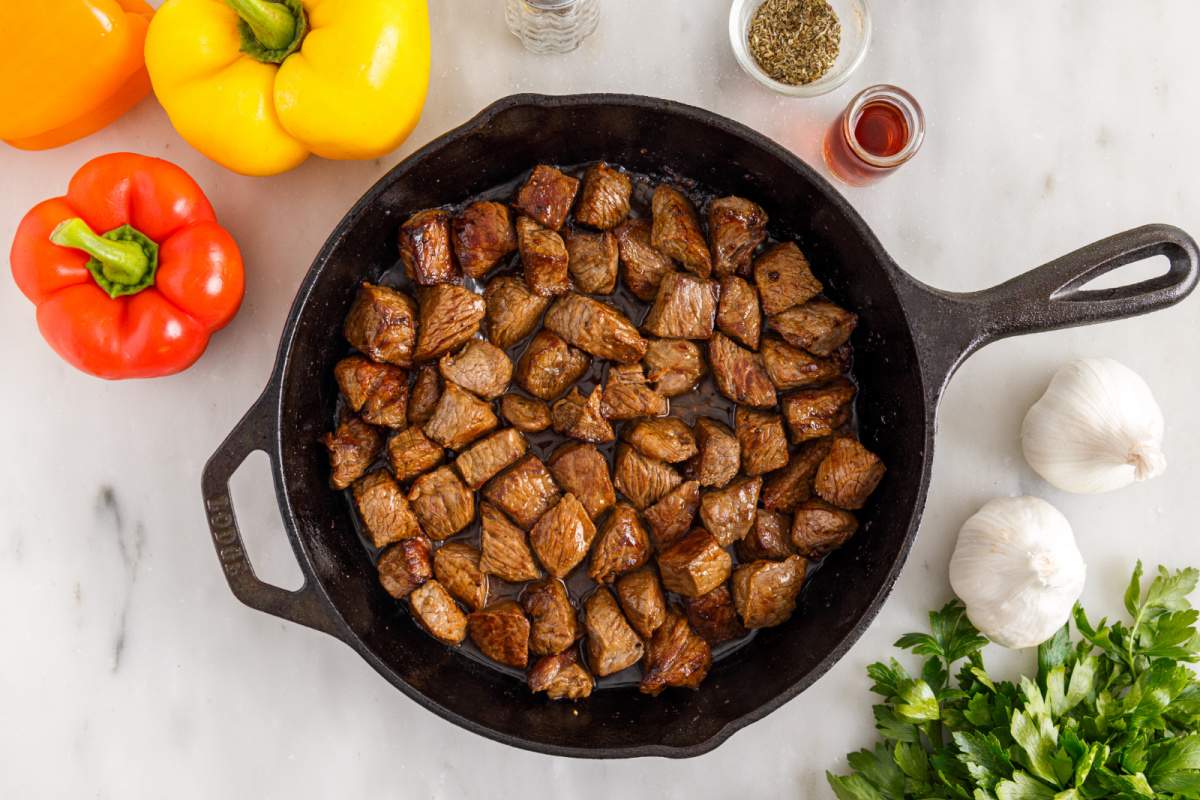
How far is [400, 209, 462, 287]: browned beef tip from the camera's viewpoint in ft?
10.9

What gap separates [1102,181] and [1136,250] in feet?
3.03

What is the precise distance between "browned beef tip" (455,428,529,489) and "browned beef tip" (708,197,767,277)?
92 cm

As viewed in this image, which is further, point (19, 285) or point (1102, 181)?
point (1102, 181)

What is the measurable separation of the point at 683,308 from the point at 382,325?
39.8 inches

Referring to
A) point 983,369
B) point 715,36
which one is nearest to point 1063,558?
point 983,369

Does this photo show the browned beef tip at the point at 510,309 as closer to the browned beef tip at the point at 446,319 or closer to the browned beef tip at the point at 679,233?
the browned beef tip at the point at 446,319

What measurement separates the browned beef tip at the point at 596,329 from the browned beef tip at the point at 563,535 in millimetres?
507

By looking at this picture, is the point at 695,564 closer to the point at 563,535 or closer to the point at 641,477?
the point at 641,477

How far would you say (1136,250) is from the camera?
9.45ft

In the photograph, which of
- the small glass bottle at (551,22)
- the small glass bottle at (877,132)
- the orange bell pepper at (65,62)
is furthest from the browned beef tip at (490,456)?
the orange bell pepper at (65,62)

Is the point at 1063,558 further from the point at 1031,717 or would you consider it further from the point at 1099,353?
the point at 1099,353

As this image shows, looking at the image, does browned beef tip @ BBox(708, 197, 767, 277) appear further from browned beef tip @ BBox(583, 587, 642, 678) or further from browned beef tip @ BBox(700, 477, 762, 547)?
browned beef tip @ BBox(583, 587, 642, 678)

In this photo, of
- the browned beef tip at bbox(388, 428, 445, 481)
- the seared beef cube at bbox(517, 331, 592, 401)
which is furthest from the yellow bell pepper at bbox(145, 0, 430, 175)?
the browned beef tip at bbox(388, 428, 445, 481)

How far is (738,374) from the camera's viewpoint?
338cm
